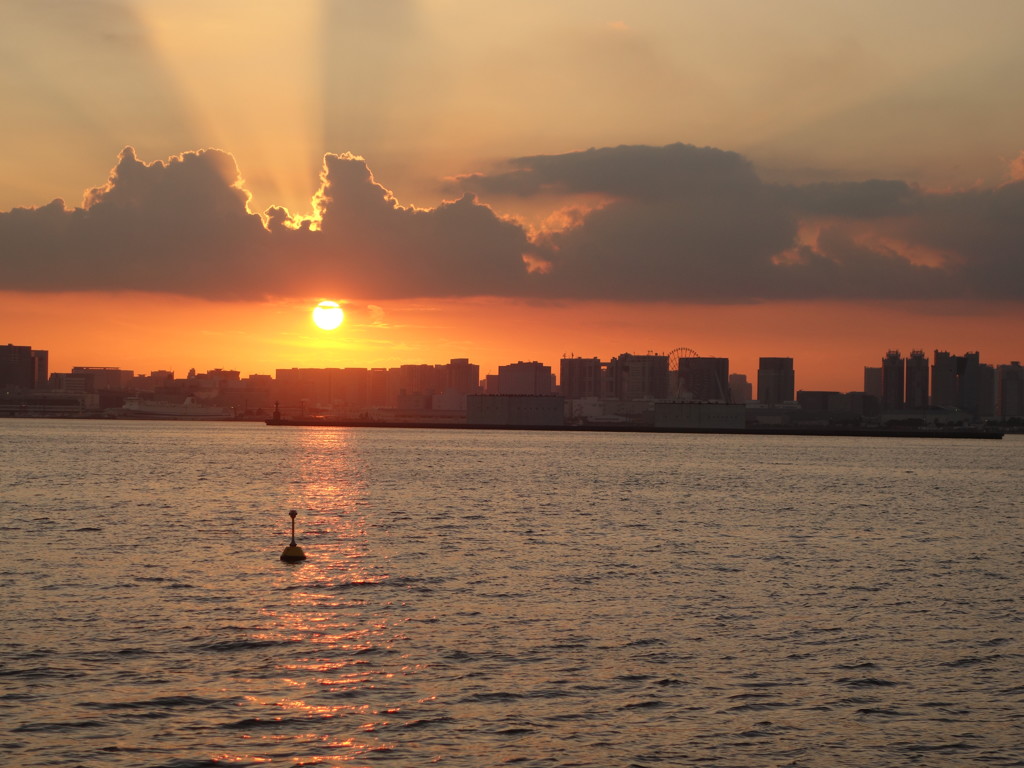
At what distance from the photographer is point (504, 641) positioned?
1297 inches

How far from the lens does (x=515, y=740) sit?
76.6 feet

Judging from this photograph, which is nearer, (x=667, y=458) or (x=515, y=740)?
(x=515, y=740)

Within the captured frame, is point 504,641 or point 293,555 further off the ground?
point 293,555

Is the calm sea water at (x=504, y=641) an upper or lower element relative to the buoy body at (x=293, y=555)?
lower

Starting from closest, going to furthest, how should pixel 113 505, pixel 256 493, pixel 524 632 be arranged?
pixel 524 632, pixel 113 505, pixel 256 493

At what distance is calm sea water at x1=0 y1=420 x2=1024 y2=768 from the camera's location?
2339 centimetres

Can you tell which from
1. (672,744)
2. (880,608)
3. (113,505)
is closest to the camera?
(672,744)

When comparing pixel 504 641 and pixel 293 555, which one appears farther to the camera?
pixel 293 555

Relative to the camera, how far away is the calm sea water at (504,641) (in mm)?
23391

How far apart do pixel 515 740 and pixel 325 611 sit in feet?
52.1

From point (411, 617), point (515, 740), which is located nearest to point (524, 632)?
point (411, 617)

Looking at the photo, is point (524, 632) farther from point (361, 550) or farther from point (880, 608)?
point (361, 550)

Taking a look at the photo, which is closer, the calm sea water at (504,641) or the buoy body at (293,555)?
the calm sea water at (504,641)

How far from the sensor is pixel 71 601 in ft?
127
